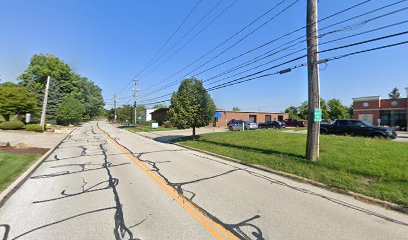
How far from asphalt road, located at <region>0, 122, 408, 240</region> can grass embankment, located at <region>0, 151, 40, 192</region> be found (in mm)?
504

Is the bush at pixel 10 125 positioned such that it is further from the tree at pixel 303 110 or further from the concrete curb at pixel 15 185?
the tree at pixel 303 110

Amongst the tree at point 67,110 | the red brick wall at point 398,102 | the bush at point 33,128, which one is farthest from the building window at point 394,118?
the tree at point 67,110

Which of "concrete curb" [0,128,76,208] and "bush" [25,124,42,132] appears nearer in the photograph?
"concrete curb" [0,128,76,208]

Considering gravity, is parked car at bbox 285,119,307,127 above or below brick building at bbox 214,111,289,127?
below

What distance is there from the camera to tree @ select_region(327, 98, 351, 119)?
60031 mm

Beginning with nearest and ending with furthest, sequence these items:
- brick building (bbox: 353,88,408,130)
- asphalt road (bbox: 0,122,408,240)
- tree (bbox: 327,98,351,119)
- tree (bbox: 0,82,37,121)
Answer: asphalt road (bbox: 0,122,408,240) < tree (bbox: 0,82,37,121) < brick building (bbox: 353,88,408,130) < tree (bbox: 327,98,351,119)

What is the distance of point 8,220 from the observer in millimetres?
4934

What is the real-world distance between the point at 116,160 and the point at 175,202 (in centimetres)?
689

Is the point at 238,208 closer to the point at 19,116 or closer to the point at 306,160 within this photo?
the point at 306,160

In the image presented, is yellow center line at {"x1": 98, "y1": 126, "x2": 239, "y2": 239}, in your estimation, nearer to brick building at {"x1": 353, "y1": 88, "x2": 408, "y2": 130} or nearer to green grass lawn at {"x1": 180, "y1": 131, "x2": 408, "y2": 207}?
green grass lawn at {"x1": 180, "y1": 131, "x2": 408, "y2": 207}

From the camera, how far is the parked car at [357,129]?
17469 millimetres

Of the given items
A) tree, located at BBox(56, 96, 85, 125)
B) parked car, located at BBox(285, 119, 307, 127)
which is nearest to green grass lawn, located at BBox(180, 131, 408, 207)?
parked car, located at BBox(285, 119, 307, 127)

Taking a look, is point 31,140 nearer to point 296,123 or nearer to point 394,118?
point 296,123

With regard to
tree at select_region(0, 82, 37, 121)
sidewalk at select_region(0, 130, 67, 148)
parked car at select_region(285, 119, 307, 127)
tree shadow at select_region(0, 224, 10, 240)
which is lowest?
tree shadow at select_region(0, 224, 10, 240)
